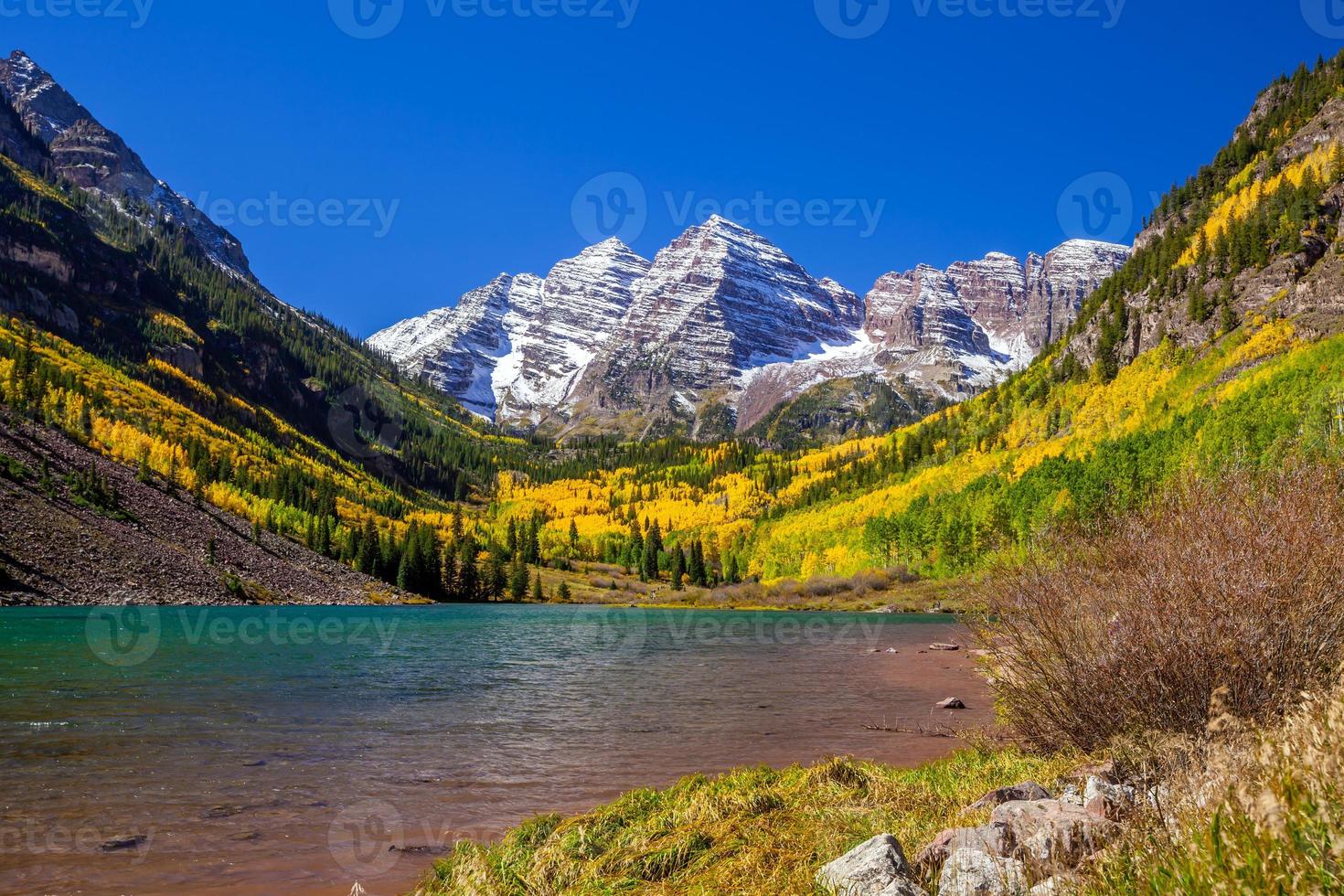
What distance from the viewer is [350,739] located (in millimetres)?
20453

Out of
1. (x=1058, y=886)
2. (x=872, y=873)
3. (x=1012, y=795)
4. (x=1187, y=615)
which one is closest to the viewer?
(x=1058, y=886)

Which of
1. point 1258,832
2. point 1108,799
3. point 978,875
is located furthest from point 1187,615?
point 1258,832

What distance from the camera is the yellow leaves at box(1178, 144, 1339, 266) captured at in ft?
417

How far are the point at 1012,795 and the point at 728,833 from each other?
3781 millimetres

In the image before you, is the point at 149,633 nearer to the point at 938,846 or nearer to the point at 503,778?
the point at 503,778

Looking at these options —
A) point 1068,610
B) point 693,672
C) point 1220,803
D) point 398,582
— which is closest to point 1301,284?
point 693,672

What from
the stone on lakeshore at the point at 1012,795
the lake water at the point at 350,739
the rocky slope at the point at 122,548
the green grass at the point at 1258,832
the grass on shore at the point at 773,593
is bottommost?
the grass on shore at the point at 773,593

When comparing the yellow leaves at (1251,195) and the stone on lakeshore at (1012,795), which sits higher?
the yellow leaves at (1251,195)

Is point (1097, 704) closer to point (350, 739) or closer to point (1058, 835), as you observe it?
point (1058, 835)

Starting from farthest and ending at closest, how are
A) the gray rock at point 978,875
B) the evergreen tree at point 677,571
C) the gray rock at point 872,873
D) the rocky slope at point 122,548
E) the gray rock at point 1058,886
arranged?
the evergreen tree at point 677,571 < the rocky slope at point 122,548 < the gray rock at point 872,873 < the gray rock at point 978,875 < the gray rock at point 1058,886

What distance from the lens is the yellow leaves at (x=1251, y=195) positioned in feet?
417

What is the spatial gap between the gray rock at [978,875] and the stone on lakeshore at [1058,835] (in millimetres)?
175

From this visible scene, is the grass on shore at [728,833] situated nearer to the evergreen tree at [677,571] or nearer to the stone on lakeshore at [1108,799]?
the stone on lakeshore at [1108,799]

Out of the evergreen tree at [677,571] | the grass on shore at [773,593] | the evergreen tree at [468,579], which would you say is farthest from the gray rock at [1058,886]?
the evergreen tree at [677,571]
